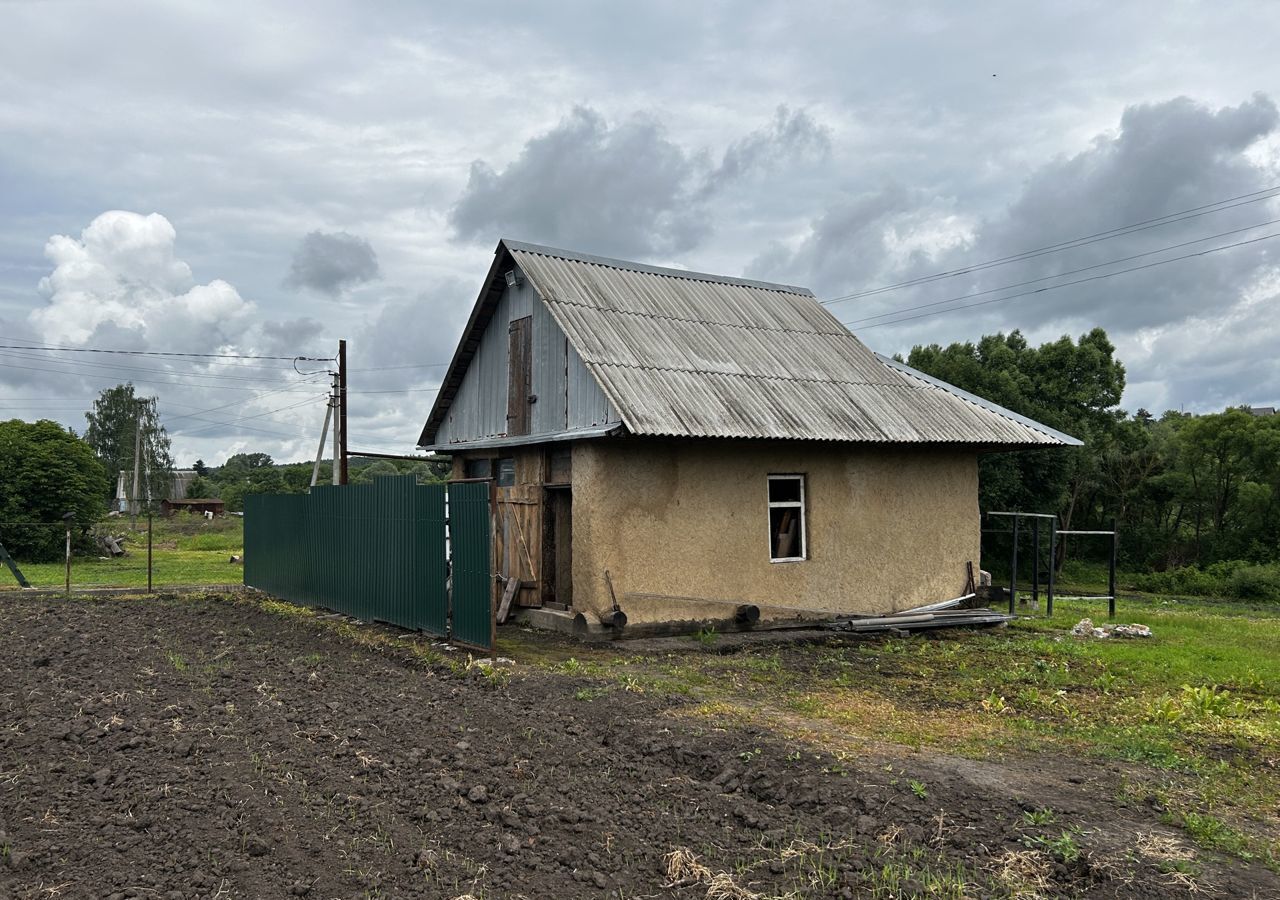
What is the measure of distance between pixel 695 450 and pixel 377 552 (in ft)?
17.1

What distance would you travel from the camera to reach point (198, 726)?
26.2ft

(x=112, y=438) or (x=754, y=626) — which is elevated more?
(x=112, y=438)

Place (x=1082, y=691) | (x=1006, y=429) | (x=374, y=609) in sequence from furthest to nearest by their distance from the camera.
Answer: (x=1006, y=429)
(x=374, y=609)
(x=1082, y=691)

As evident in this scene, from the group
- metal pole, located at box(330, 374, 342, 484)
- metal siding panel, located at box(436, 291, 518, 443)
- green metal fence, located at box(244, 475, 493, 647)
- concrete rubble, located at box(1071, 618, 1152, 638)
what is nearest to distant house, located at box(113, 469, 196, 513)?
metal pole, located at box(330, 374, 342, 484)

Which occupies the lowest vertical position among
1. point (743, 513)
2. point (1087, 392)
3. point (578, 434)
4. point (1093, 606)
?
point (1093, 606)

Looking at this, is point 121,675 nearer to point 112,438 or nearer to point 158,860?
point 158,860

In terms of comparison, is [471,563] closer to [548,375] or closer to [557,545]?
[557,545]

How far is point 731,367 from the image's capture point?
15.3 metres

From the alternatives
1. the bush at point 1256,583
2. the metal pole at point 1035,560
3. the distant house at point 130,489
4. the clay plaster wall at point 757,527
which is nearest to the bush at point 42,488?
the clay plaster wall at point 757,527

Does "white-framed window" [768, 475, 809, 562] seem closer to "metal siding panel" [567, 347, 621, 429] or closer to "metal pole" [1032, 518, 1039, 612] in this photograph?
"metal siding panel" [567, 347, 621, 429]

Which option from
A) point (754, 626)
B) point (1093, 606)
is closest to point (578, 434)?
point (754, 626)

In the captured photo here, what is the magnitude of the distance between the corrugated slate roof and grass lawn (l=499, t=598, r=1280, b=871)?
125 inches

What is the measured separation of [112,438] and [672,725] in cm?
7258

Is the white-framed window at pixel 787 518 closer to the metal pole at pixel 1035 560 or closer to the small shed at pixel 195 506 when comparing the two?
the metal pole at pixel 1035 560
